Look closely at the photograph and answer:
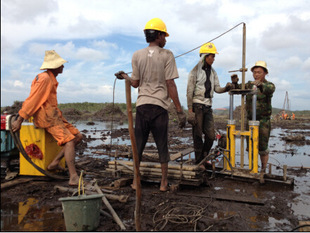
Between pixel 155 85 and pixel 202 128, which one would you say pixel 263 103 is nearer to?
pixel 202 128

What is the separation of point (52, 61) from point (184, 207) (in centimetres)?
321

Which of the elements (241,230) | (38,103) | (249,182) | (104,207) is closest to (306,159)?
(249,182)

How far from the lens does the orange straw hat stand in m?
4.72

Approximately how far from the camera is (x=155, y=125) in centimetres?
443

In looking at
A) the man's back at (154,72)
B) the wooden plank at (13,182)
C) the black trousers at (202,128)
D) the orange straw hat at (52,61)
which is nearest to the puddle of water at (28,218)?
the wooden plank at (13,182)

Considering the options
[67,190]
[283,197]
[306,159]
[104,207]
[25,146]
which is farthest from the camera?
[306,159]

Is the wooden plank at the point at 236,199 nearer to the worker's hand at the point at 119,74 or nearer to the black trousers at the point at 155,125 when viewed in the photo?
the black trousers at the point at 155,125

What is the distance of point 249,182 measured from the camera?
16.9 ft

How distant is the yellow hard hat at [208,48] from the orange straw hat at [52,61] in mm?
2659

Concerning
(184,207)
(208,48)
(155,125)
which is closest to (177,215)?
(184,207)

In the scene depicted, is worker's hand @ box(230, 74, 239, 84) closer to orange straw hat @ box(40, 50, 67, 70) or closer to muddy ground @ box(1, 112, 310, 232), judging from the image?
muddy ground @ box(1, 112, 310, 232)

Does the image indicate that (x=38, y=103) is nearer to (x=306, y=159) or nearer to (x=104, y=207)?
(x=104, y=207)

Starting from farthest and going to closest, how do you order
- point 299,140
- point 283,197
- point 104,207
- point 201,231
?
1. point 299,140
2. point 283,197
3. point 104,207
4. point 201,231

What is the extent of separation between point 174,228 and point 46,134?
285cm
